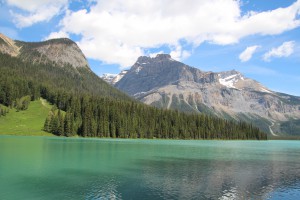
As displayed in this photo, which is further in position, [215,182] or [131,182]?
[215,182]

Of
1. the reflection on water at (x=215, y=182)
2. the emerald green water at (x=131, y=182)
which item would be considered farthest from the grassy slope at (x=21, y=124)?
the reflection on water at (x=215, y=182)

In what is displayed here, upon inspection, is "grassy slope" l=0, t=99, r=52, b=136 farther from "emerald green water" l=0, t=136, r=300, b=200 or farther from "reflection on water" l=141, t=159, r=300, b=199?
"reflection on water" l=141, t=159, r=300, b=199

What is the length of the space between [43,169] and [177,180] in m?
24.1

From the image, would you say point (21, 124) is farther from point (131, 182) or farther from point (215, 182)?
point (215, 182)

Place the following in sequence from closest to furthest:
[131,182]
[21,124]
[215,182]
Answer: [131,182]
[215,182]
[21,124]

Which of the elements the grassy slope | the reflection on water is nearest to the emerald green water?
the reflection on water

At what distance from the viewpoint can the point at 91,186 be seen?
43375mm

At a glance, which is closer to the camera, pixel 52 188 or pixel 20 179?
pixel 52 188

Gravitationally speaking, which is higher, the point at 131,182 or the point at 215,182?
the point at 131,182

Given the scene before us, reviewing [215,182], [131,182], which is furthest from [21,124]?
[215,182]

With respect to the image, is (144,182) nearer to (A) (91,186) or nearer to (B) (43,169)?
(A) (91,186)

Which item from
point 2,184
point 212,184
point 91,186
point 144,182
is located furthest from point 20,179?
point 212,184

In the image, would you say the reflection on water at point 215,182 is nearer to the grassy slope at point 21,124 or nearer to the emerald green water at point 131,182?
the emerald green water at point 131,182

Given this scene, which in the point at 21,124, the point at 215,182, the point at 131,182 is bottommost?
the point at 215,182
